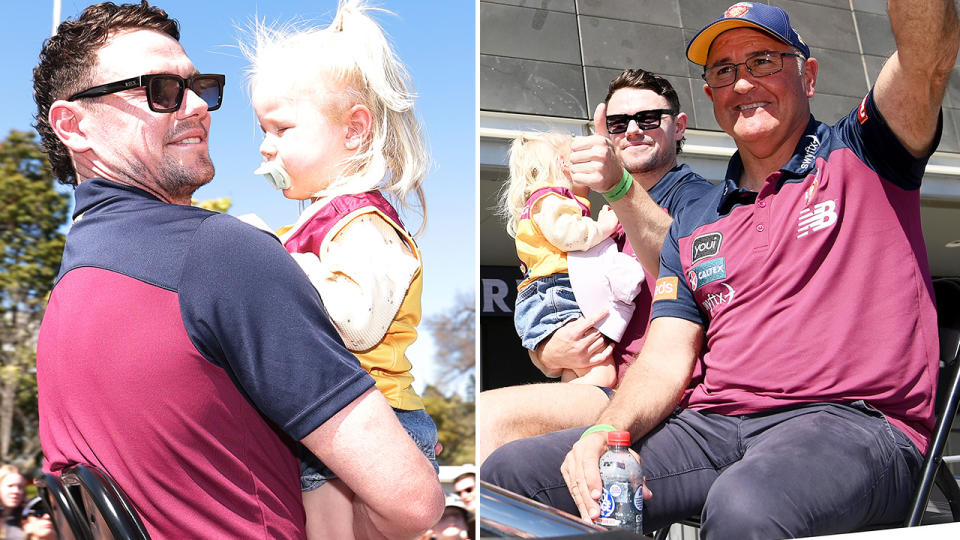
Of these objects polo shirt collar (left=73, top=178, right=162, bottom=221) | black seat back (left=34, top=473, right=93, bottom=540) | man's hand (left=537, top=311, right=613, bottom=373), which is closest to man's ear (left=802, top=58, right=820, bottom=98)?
man's hand (left=537, top=311, right=613, bottom=373)

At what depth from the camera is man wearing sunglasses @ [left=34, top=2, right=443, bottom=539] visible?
0.94 m

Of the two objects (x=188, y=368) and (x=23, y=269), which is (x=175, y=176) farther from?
(x=23, y=269)

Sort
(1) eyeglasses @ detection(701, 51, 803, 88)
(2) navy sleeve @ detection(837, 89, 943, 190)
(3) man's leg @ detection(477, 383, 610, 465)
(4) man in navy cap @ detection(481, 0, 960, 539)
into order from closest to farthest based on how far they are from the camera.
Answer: (4) man in navy cap @ detection(481, 0, 960, 539)
(2) navy sleeve @ detection(837, 89, 943, 190)
(1) eyeglasses @ detection(701, 51, 803, 88)
(3) man's leg @ detection(477, 383, 610, 465)

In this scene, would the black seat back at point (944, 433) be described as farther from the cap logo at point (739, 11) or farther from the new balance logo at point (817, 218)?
the cap logo at point (739, 11)

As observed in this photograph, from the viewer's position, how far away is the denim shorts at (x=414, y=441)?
1.12 metres

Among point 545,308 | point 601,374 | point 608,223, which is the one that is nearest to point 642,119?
point 608,223

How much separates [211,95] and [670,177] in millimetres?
1569

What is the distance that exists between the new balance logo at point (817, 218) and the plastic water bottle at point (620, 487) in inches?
24.1

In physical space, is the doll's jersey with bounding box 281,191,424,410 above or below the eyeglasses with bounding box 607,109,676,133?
below

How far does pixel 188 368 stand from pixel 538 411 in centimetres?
133

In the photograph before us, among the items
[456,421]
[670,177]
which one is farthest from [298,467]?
[670,177]

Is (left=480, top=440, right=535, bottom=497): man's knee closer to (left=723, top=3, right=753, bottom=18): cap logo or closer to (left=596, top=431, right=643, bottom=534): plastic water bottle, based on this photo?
(left=596, top=431, right=643, bottom=534): plastic water bottle

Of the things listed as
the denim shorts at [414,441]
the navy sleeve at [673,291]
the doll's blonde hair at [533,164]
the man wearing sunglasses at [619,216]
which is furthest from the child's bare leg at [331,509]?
the doll's blonde hair at [533,164]

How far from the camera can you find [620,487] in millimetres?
1581
